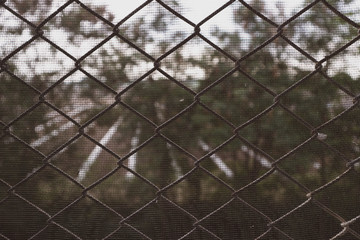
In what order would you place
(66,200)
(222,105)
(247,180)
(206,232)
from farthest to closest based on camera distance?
1. (222,105)
2. (247,180)
3. (66,200)
4. (206,232)

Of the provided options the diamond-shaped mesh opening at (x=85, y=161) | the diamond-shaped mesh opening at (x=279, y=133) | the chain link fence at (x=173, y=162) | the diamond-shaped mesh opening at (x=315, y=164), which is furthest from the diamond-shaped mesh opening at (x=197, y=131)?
the diamond-shaped mesh opening at (x=315, y=164)

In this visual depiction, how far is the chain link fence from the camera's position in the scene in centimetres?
124

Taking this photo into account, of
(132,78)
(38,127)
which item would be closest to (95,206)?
(38,127)

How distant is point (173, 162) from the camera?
5.72 feet

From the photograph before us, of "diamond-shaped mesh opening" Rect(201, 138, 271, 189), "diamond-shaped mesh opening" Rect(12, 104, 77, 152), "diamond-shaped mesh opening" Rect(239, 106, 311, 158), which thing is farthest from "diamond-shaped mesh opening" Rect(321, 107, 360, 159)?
"diamond-shaped mesh opening" Rect(12, 104, 77, 152)

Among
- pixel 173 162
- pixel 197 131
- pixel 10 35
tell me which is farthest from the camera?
pixel 197 131

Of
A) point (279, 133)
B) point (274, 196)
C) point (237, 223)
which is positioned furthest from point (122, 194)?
point (279, 133)

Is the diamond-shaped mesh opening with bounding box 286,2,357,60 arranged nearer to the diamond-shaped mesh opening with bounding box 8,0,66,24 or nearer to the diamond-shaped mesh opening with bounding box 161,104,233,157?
the diamond-shaped mesh opening with bounding box 161,104,233,157

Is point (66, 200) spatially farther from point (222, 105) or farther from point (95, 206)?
point (222, 105)

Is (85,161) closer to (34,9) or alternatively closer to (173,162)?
(173,162)

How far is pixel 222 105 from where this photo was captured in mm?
1714

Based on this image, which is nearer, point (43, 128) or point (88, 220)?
point (88, 220)

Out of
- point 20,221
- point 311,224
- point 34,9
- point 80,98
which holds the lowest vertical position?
point 311,224

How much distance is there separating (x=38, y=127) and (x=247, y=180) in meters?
0.96
